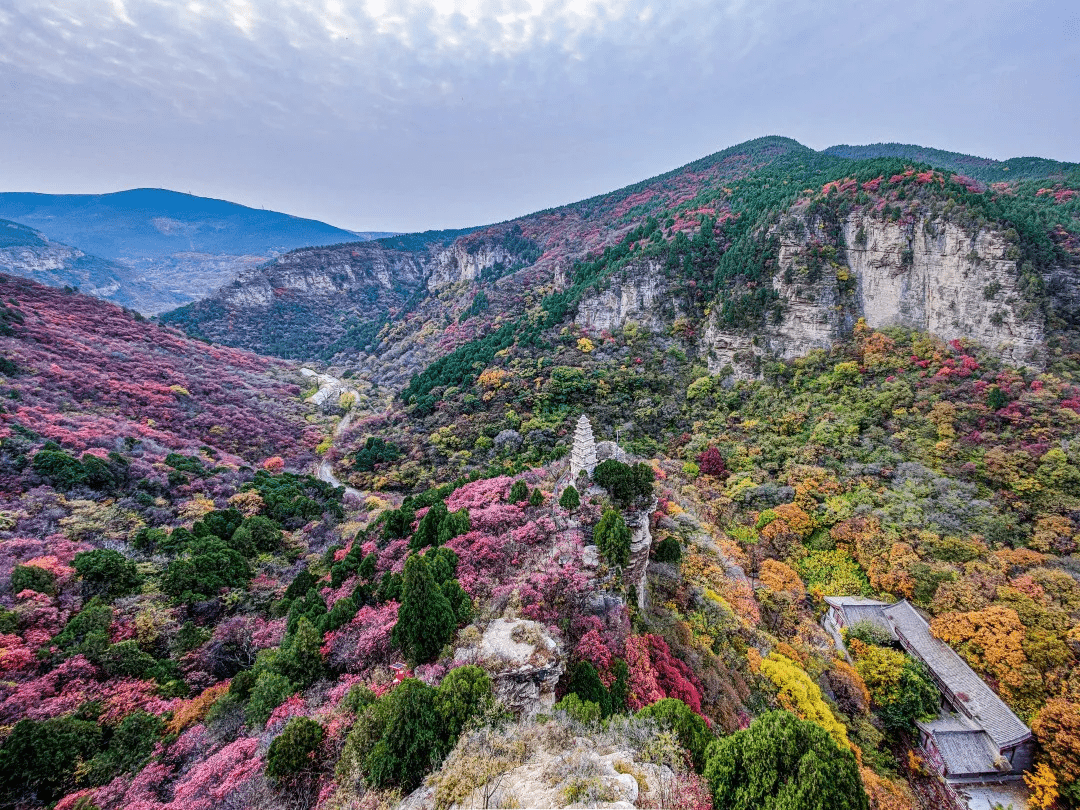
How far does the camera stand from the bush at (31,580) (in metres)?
15.8

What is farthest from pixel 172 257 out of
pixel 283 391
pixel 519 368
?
pixel 519 368

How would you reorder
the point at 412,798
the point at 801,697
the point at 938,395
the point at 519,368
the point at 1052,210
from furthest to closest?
the point at 519,368, the point at 1052,210, the point at 938,395, the point at 801,697, the point at 412,798

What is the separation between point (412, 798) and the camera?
827 centimetres

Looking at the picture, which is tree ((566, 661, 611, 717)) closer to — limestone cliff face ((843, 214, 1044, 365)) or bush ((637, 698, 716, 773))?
bush ((637, 698, 716, 773))

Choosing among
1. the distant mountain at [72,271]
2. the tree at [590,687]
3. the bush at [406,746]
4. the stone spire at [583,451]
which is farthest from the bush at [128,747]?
the distant mountain at [72,271]

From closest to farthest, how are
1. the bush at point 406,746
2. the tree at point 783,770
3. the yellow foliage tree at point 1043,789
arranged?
the tree at point 783,770 < the bush at point 406,746 < the yellow foliage tree at point 1043,789

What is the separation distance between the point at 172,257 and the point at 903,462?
Answer: 25947 cm

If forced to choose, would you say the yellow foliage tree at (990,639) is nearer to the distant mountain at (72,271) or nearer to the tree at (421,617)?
the tree at (421,617)

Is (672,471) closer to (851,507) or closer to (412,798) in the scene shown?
(851,507)

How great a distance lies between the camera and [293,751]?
937cm

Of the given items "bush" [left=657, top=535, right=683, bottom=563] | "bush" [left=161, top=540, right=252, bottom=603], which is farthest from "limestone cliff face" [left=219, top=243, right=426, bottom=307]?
"bush" [left=657, top=535, right=683, bottom=563]

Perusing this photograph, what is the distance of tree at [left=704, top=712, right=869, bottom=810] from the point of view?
6.89 metres

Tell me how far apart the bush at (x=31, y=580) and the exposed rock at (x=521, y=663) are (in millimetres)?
17433

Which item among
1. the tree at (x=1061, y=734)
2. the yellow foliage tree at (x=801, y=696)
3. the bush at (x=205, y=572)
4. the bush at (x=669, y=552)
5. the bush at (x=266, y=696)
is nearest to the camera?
the bush at (x=266, y=696)
